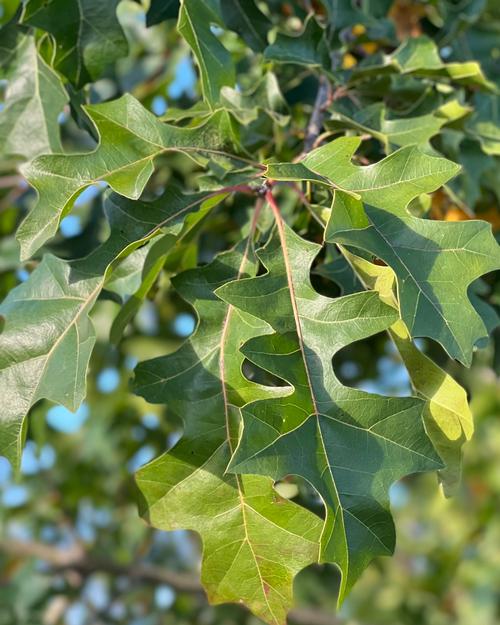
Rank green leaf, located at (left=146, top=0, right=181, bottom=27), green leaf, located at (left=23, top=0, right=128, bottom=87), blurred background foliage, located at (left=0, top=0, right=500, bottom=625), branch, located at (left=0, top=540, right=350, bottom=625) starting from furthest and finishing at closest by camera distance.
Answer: branch, located at (left=0, top=540, right=350, bottom=625) → blurred background foliage, located at (left=0, top=0, right=500, bottom=625) → green leaf, located at (left=146, top=0, right=181, bottom=27) → green leaf, located at (left=23, top=0, right=128, bottom=87)

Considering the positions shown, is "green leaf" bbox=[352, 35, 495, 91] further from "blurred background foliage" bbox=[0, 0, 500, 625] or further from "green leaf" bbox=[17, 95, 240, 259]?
A: "green leaf" bbox=[17, 95, 240, 259]

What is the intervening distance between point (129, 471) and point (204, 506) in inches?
75.6

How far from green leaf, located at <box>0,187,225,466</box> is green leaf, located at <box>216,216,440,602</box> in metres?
0.16

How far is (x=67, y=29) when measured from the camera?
1.45m

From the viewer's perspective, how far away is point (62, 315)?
1.25 m

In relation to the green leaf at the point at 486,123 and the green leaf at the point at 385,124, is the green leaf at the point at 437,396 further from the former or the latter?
the green leaf at the point at 486,123

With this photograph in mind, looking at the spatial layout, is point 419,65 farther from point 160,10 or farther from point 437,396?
point 437,396

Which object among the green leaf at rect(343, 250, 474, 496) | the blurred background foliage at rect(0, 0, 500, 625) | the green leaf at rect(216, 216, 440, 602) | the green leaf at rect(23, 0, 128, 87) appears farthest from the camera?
the blurred background foliage at rect(0, 0, 500, 625)

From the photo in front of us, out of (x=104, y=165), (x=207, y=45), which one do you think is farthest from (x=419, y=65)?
(x=104, y=165)

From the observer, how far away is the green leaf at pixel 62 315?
47.0 inches

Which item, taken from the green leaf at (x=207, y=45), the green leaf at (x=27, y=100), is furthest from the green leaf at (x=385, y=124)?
the green leaf at (x=27, y=100)

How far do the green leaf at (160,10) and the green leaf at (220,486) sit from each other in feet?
1.69

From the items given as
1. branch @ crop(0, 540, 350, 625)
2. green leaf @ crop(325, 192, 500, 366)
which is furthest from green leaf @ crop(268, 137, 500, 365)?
branch @ crop(0, 540, 350, 625)

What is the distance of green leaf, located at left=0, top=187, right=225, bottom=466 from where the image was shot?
119 centimetres
